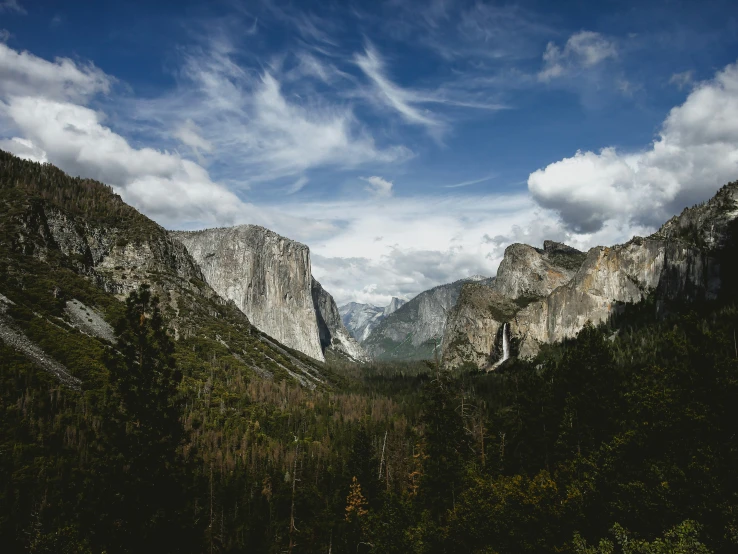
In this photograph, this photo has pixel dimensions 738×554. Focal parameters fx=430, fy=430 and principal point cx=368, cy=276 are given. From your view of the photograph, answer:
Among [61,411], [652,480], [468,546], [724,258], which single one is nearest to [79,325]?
[61,411]

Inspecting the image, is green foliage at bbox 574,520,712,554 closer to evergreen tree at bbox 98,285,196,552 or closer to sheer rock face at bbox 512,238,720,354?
evergreen tree at bbox 98,285,196,552

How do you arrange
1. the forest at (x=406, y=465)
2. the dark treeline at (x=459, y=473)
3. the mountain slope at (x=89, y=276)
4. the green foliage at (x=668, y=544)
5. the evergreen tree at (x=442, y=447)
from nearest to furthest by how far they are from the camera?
the green foliage at (x=668, y=544) < the dark treeline at (x=459, y=473) < the forest at (x=406, y=465) < the evergreen tree at (x=442, y=447) < the mountain slope at (x=89, y=276)

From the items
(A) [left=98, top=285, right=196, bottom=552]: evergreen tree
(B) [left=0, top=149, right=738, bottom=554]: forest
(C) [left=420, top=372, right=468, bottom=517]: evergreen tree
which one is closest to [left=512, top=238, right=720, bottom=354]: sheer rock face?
(B) [left=0, top=149, right=738, bottom=554]: forest

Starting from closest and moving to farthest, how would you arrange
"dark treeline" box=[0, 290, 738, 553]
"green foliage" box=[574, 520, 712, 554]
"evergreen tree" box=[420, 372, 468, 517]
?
1. "green foliage" box=[574, 520, 712, 554]
2. "dark treeline" box=[0, 290, 738, 553]
3. "evergreen tree" box=[420, 372, 468, 517]

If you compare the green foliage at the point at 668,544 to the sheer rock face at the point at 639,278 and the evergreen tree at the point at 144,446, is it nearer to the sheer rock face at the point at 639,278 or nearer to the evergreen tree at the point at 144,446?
the evergreen tree at the point at 144,446

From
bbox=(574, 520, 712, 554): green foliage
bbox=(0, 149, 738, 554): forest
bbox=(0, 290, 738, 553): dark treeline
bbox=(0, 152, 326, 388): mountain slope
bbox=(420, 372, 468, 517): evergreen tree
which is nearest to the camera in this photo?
bbox=(574, 520, 712, 554): green foliage

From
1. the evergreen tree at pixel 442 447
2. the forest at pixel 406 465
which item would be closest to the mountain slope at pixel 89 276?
the forest at pixel 406 465

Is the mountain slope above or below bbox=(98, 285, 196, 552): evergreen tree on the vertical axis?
above

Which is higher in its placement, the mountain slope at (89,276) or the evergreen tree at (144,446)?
the mountain slope at (89,276)

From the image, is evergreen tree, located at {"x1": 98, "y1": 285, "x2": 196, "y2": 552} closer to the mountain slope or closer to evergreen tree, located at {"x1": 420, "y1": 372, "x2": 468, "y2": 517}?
evergreen tree, located at {"x1": 420, "y1": 372, "x2": 468, "y2": 517}

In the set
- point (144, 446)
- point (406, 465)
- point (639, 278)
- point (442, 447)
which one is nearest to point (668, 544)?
point (442, 447)

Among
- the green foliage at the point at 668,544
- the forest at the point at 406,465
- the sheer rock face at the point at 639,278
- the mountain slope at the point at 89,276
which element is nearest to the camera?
the green foliage at the point at 668,544

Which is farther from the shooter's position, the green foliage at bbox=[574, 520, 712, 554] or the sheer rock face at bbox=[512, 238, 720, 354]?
the sheer rock face at bbox=[512, 238, 720, 354]

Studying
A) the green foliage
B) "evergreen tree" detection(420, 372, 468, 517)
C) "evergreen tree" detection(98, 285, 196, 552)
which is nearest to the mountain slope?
"evergreen tree" detection(420, 372, 468, 517)
